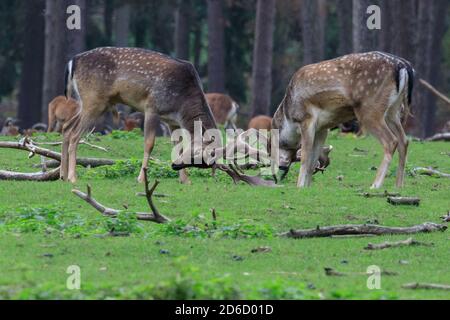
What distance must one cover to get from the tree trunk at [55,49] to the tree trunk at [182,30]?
322 inches

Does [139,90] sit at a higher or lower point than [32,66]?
higher

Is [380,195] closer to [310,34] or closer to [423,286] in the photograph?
[423,286]

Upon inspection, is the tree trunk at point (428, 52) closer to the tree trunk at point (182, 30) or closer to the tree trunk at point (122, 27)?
the tree trunk at point (182, 30)

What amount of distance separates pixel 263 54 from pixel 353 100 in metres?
18.1

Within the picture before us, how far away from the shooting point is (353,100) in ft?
54.6

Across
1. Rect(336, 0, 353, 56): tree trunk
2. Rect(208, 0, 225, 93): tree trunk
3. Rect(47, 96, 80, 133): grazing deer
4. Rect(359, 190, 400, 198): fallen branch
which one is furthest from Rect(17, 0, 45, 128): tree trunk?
Rect(359, 190, 400, 198): fallen branch

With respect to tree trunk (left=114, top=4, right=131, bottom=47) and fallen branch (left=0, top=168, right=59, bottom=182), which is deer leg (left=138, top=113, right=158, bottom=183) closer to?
fallen branch (left=0, top=168, right=59, bottom=182)

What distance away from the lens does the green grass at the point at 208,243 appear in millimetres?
9812

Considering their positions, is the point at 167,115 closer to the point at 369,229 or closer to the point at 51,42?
the point at 369,229

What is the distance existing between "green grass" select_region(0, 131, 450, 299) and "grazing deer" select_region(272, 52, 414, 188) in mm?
558

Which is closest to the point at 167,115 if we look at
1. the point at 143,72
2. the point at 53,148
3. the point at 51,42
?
the point at 143,72

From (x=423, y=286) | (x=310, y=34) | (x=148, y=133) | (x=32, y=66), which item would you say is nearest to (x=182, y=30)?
(x=32, y=66)

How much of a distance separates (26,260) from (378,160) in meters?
10.9

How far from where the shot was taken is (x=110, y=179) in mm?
17234
